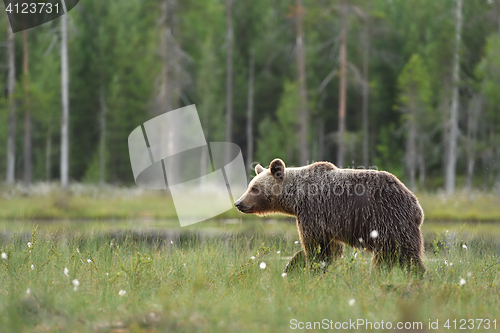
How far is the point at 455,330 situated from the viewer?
4242 millimetres

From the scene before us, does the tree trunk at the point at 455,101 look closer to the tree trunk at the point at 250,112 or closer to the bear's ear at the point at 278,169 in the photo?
the tree trunk at the point at 250,112

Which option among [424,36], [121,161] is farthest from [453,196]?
[121,161]

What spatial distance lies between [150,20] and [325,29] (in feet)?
65.3

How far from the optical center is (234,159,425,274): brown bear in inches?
231

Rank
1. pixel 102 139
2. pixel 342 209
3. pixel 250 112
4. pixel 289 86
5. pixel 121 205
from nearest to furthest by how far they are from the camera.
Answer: pixel 342 209
pixel 121 205
pixel 289 86
pixel 250 112
pixel 102 139

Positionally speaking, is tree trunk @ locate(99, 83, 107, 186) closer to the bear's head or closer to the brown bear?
the bear's head

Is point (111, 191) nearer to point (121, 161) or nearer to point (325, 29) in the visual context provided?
point (121, 161)

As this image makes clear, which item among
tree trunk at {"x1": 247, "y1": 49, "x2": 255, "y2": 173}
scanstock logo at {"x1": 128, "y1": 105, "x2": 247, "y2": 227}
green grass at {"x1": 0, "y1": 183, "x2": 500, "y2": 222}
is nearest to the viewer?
scanstock logo at {"x1": 128, "y1": 105, "x2": 247, "y2": 227}

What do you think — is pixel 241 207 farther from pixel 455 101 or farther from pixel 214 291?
pixel 455 101

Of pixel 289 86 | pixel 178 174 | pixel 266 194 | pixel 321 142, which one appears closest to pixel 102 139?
pixel 178 174

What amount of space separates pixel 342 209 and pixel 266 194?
1.16 m

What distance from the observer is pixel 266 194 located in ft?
22.6

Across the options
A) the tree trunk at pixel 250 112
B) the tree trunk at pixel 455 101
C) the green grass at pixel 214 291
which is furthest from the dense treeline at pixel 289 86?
the green grass at pixel 214 291

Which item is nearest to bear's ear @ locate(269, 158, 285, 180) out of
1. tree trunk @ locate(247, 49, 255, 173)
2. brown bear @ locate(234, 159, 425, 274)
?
brown bear @ locate(234, 159, 425, 274)
